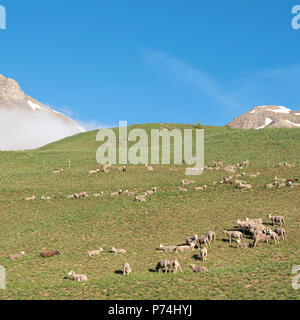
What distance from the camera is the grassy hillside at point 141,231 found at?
2023 centimetres

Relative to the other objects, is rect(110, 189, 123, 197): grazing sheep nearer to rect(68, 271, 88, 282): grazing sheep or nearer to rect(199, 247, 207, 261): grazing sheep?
rect(199, 247, 207, 261): grazing sheep

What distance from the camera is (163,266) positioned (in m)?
23.1

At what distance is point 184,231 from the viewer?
107 feet

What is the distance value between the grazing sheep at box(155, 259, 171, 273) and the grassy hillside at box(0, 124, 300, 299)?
27.2 inches

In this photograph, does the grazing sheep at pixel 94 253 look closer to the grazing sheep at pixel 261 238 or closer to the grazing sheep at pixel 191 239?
the grazing sheep at pixel 191 239

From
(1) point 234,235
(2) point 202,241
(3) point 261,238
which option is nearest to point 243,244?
(1) point 234,235

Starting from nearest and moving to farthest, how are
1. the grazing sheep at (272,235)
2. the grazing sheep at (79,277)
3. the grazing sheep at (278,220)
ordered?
the grazing sheep at (79,277) < the grazing sheep at (272,235) < the grazing sheep at (278,220)

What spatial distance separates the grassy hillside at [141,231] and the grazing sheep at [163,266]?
2.27 feet

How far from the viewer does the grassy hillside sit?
20234mm

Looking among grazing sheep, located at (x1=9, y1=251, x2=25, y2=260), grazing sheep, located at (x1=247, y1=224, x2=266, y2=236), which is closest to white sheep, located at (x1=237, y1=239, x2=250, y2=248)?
grazing sheep, located at (x1=247, y1=224, x2=266, y2=236)

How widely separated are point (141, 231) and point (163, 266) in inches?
418

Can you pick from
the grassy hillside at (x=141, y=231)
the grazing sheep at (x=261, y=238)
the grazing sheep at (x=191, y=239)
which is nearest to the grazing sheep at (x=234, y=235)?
the grassy hillside at (x=141, y=231)
